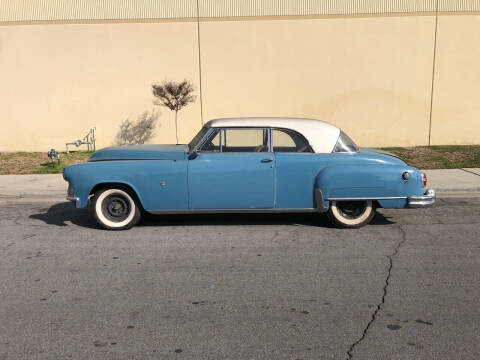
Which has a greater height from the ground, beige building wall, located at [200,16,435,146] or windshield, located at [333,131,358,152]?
beige building wall, located at [200,16,435,146]

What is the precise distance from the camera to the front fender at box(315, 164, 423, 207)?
604 cm

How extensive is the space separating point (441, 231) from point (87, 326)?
16.1 feet

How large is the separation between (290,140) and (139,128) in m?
9.82

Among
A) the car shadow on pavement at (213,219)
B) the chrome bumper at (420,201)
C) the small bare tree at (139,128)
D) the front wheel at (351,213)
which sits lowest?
the car shadow on pavement at (213,219)

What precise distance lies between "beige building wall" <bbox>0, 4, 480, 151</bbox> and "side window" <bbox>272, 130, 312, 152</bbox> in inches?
351

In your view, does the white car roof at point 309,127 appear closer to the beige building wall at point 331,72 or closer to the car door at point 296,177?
the car door at point 296,177

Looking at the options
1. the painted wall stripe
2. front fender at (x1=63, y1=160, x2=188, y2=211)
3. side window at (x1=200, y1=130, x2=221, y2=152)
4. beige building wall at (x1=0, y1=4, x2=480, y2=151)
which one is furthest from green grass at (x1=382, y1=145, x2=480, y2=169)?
front fender at (x1=63, y1=160, x2=188, y2=211)

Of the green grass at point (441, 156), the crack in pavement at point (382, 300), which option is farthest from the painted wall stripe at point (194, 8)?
the crack in pavement at point (382, 300)

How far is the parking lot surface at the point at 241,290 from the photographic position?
3.31 metres

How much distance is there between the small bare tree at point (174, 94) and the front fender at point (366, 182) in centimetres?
860

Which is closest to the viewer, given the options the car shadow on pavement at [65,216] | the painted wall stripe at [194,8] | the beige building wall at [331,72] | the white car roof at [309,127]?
the white car roof at [309,127]

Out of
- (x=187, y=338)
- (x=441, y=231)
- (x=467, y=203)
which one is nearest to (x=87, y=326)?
(x=187, y=338)

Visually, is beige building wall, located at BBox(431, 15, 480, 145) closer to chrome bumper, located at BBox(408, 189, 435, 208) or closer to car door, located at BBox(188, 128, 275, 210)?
chrome bumper, located at BBox(408, 189, 435, 208)

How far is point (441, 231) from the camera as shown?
6.29 m
